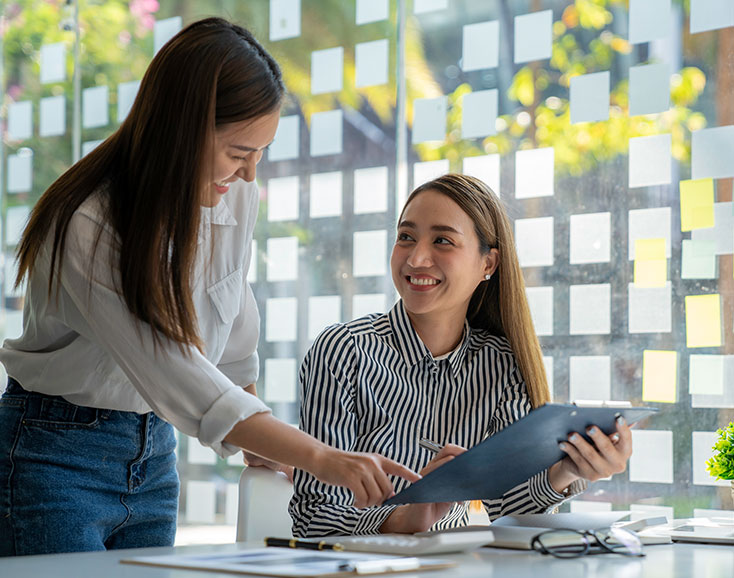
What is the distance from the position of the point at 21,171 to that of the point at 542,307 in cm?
259

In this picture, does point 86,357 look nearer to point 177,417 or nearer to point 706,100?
point 177,417

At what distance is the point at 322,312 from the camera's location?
3328 mm

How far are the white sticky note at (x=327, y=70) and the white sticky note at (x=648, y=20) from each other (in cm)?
105

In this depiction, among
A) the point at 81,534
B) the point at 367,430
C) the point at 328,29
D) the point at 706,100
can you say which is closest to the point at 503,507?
the point at 367,430

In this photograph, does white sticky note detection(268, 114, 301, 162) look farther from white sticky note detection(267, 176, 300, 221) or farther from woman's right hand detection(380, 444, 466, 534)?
woman's right hand detection(380, 444, 466, 534)

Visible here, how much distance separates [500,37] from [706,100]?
2.26 ft

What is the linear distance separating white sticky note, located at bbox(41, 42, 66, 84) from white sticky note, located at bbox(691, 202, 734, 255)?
285 centimetres

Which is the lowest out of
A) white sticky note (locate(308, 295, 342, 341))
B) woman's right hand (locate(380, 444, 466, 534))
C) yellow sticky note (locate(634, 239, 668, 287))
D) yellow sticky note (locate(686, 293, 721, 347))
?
woman's right hand (locate(380, 444, 466, 534))

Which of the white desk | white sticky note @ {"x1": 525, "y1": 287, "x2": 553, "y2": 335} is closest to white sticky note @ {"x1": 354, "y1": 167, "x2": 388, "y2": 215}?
white sticky note @ {"x1": 525, "y1": 287, "x2": 553, "y2": 335}

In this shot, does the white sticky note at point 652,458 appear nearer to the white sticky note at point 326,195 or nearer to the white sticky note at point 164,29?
the white sticky note at point 326,195

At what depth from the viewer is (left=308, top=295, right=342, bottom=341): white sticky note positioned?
3295 millimetres

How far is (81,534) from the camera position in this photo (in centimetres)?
155

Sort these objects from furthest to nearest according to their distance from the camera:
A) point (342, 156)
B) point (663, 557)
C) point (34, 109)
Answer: point (34, 109) < point (342, 156) < point (663, 557)

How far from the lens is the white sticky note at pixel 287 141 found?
3422 millimetres
